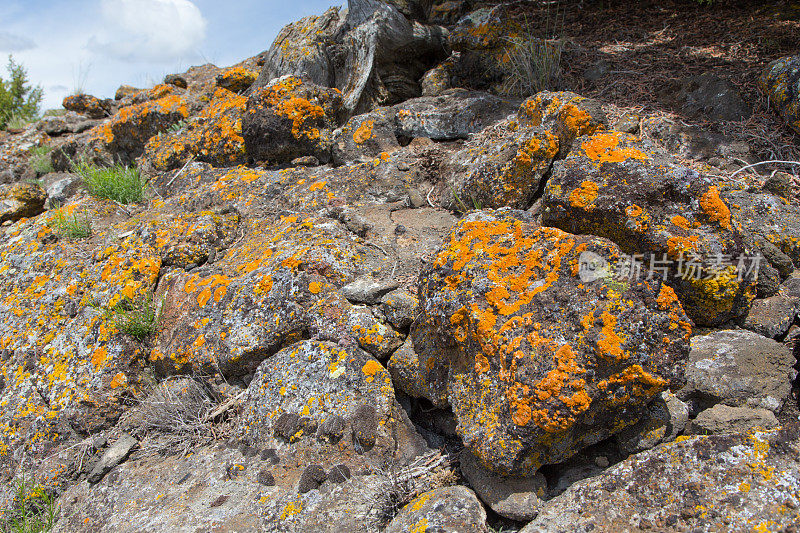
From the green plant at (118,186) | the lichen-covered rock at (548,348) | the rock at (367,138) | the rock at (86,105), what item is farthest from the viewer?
→ the rock at (86,105)

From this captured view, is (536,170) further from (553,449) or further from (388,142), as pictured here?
(553,449)

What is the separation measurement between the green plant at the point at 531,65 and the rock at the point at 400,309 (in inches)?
108

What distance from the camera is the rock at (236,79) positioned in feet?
21.7

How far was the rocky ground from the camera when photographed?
6.71ft

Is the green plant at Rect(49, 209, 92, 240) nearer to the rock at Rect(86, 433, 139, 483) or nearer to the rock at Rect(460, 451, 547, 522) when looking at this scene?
the rock at Rect(86, 433, 139, 483)

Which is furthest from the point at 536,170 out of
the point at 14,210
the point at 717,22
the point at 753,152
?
the point at 14,210

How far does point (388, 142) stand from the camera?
4.66 metres

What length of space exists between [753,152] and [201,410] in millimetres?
4181

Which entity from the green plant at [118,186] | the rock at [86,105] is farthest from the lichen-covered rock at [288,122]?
the rock at [86,105]

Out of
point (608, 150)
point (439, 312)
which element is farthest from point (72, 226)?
point (608, 150)

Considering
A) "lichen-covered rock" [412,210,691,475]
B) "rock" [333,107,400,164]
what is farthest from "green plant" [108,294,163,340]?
"lichen-covered rock" [412,210,691,475]

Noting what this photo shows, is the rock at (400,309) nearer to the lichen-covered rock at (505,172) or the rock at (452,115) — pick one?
the lichen-covered rock at (505,172)

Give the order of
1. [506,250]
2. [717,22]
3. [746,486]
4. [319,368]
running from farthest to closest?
[717,22], [319,368], [506,250], [746,486]

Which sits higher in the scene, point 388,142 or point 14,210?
point 14,210
